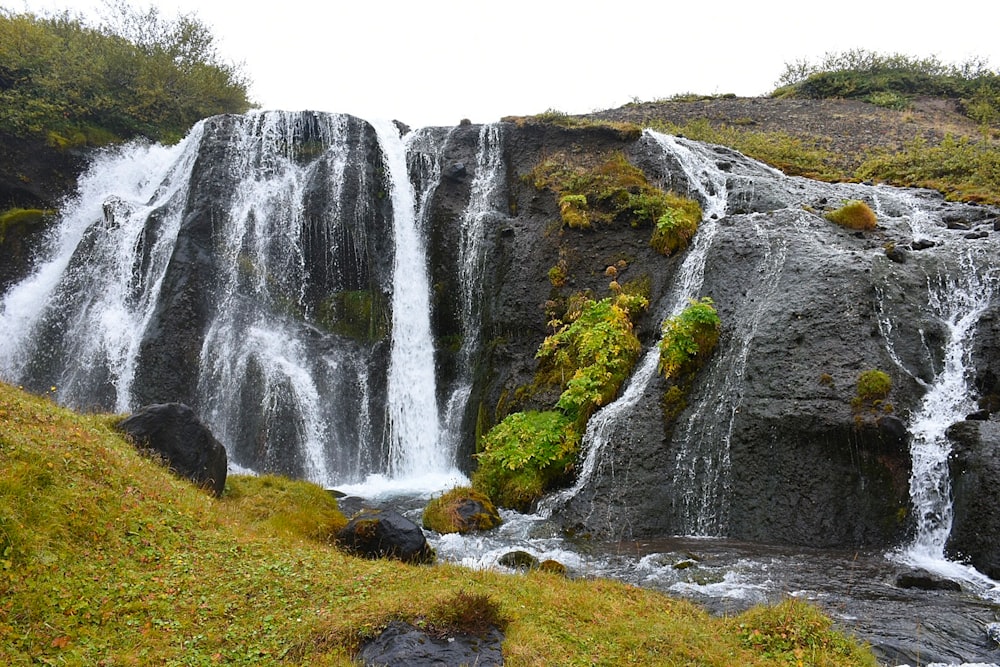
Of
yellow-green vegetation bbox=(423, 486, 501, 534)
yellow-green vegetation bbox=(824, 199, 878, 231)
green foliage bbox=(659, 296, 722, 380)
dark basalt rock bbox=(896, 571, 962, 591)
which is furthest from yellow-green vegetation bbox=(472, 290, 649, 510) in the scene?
dark basalt rock bbox=(896, 571, 962, 591)

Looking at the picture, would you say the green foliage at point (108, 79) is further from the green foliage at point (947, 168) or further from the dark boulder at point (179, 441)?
the green foliage at point (947, 168)

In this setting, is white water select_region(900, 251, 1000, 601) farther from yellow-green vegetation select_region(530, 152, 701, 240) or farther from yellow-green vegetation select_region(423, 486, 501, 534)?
yellow-green vegetation select_region(423, 486, 501, 534)

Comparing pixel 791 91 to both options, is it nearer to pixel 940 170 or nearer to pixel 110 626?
pixel 940 170

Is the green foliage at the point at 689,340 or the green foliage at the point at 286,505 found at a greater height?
the green foliage at the point at 689,340

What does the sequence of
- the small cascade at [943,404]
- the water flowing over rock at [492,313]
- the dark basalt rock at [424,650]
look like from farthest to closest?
the water flowing over rock at [492,313], the small cascade at [943,404], the dark basalt rock at [424,650]

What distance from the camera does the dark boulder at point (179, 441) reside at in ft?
33.5

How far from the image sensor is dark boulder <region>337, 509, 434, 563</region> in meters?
8.72

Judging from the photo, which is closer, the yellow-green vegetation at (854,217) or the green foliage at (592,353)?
the green foliage at (592,353)

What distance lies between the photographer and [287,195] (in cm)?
2136

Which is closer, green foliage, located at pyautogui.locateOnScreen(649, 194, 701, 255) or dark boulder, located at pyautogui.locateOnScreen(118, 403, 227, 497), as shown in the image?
dark boulder, located at pyautogui.locateOnScreen(118, 403, 227, 497)

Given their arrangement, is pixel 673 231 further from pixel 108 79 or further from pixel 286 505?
pixel 108 79

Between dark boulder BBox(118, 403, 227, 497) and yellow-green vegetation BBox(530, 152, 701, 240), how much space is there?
1121 cm

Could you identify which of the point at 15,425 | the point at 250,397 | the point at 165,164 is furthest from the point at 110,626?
the point at 165,164

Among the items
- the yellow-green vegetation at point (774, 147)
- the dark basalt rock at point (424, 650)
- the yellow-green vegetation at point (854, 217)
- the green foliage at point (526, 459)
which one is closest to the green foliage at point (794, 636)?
the dark basalt rock at point (424, 650)
